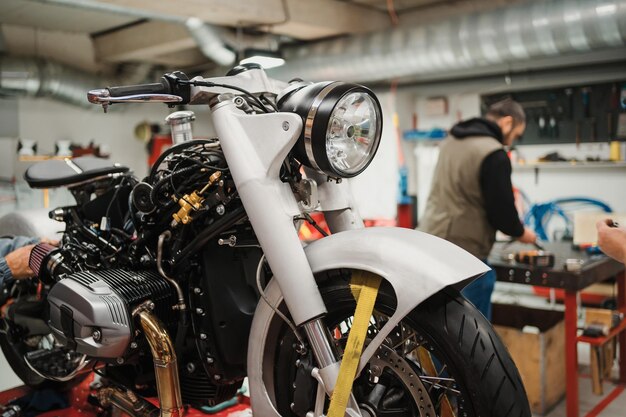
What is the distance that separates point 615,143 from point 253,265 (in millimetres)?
5284

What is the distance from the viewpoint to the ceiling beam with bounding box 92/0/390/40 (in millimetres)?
4781

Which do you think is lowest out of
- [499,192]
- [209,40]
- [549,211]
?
[549,211]

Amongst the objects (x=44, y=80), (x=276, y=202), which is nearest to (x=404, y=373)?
(x=276, y=202)

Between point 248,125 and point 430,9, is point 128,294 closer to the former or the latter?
point 248,125

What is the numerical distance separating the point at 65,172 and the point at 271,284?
3.53 ft

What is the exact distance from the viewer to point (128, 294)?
1.73 meters

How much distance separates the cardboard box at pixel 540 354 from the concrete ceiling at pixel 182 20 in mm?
3173

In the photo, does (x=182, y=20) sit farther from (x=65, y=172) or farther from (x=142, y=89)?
(x=142, y=89)

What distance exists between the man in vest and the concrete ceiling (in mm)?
2393

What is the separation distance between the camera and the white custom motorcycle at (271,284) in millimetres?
1347

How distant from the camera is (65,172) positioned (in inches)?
87.9

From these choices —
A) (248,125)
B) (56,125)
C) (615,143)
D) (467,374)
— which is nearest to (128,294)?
(248,125)

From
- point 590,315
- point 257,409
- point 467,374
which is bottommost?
point 590,315

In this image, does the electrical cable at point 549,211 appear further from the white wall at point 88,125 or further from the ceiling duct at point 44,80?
the white wall at point 88,125
